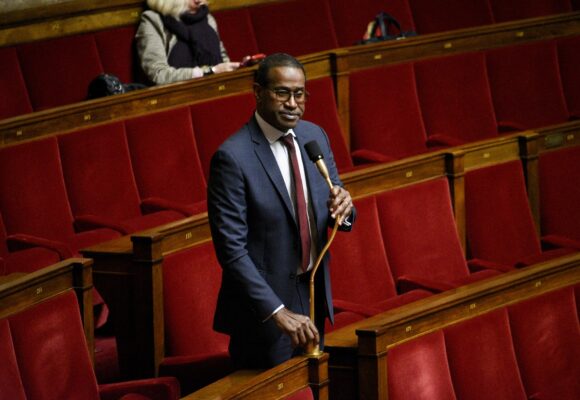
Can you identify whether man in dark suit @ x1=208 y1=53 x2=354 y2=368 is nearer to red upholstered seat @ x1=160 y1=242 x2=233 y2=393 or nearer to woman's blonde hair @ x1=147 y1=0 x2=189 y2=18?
red upholstered seat @ x1=160 y1=242 x2=233 y2=393

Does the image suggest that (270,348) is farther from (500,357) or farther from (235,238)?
(500,357)

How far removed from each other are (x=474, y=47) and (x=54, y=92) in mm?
385

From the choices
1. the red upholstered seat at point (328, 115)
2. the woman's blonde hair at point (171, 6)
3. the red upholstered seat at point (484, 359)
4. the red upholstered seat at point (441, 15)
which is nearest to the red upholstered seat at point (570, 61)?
the red upholstered seat at point (441, 15)

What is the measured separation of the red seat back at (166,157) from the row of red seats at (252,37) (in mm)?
134

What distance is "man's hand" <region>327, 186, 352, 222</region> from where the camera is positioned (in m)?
0.50

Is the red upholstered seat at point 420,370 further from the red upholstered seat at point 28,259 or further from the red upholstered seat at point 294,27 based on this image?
the red upholstered seat at point 294,27

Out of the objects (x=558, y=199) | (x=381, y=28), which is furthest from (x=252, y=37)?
(x=558, y=199)

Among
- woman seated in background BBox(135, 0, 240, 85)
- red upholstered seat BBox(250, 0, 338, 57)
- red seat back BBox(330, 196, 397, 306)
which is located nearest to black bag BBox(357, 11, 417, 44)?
red upholstered seat BBox(250, 0, 338, 57)

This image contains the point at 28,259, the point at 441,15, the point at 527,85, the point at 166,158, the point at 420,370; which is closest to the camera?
the point at 420,370

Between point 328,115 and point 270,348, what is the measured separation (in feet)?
1.46

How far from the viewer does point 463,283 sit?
0.79m

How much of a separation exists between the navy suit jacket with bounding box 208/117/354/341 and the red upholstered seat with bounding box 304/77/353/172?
40 centimetres

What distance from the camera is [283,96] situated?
1.72 feet

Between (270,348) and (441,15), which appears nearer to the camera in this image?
(270,348)
